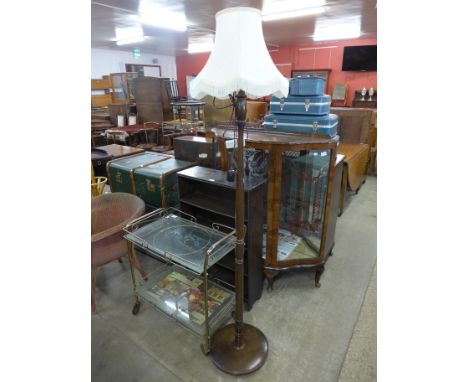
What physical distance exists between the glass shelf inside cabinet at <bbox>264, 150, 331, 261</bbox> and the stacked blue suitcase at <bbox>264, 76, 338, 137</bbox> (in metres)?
0.24

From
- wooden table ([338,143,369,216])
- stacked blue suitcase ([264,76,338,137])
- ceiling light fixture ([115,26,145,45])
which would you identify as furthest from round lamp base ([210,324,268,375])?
ceiling light fixture ([115,26,145,45])

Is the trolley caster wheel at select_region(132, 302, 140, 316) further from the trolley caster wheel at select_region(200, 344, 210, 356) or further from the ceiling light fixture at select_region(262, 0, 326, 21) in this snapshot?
the ceiling light fixture at select_region(262, 0, 326, 21)

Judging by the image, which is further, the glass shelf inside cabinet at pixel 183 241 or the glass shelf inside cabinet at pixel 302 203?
the glass shelf inside cabinet at pixel 302 203

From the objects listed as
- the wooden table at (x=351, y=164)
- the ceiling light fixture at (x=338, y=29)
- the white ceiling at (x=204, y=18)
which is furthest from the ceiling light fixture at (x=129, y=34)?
the wooden table at (x=351, y=164)

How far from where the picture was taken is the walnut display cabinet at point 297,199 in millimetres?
1790

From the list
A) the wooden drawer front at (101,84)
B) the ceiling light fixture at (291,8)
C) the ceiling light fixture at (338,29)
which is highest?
the ceiling light fixture at (338,29)

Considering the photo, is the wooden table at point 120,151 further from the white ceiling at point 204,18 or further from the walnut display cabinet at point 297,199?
the white ceiling at point 204,18

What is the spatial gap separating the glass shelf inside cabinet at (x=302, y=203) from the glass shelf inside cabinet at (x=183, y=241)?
606 millimetres

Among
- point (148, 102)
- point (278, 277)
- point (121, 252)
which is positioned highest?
point (148, 102)

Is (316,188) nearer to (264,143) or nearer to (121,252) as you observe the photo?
(264,143)

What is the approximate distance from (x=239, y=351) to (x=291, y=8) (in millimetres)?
4445

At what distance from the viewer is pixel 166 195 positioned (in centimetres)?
240
